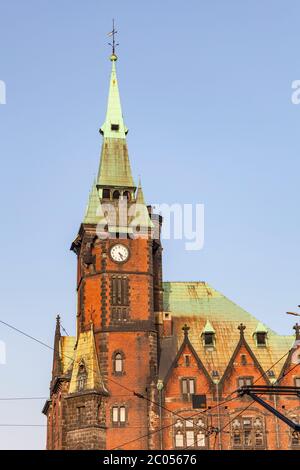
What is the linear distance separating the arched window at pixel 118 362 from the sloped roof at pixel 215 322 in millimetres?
6735

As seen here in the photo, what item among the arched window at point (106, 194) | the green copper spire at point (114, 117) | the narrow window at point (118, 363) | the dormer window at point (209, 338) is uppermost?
the green copper spire at point (114, 117)

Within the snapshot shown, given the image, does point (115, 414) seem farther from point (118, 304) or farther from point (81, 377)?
point (118, 304)

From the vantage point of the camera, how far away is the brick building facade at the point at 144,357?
248ft

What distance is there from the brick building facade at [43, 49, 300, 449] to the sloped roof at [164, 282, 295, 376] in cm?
11

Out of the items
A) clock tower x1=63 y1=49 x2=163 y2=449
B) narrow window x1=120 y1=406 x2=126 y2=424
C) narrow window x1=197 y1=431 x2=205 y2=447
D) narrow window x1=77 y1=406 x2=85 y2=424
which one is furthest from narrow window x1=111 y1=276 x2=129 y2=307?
narrow window x1=197 y1=431 x2=205 y2=447

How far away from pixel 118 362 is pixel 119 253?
10.6 metres

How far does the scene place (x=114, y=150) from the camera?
88500 millimetres

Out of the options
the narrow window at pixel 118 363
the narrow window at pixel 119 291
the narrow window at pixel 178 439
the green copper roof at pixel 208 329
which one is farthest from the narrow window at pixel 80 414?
the green copper roof at pixel 208 329

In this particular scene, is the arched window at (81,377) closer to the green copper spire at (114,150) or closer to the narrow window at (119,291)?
the narrow window at (119,291)

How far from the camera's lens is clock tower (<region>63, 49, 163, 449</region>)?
7525 cm

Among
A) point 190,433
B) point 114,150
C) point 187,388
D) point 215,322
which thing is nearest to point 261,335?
point 215,322

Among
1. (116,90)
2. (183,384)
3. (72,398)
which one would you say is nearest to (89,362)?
(72,398)

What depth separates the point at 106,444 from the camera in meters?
74.1
